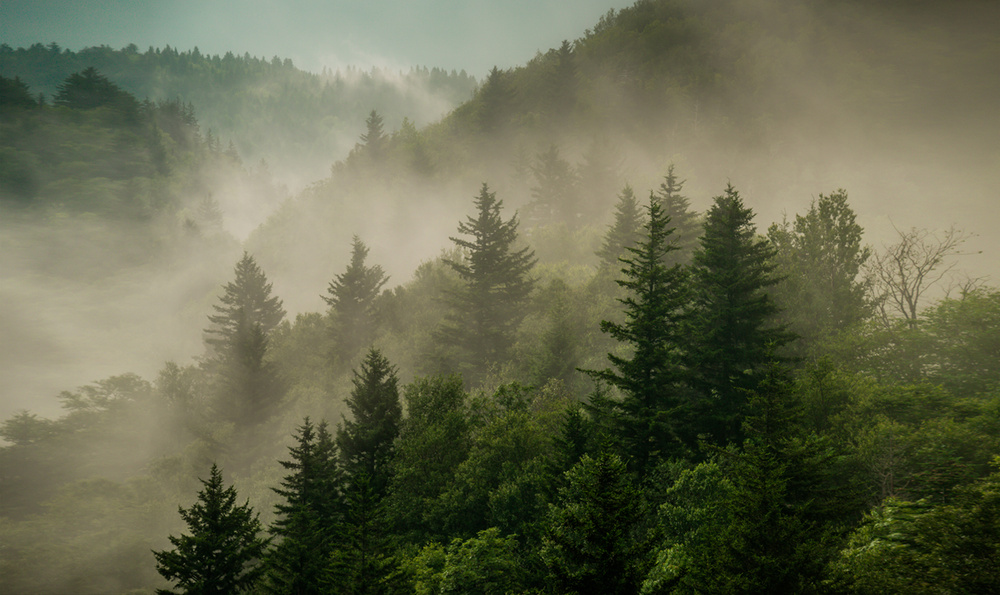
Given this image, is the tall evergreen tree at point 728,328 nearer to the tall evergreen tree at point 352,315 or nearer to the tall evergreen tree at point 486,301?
the tall evergreen tree at point 486,301

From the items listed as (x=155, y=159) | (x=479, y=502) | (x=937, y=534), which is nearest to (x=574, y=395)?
(x=479, y=502)

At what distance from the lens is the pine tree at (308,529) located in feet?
65.4

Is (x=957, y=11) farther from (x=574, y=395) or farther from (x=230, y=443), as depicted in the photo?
(x=230, y=443)

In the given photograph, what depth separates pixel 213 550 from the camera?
772 inches

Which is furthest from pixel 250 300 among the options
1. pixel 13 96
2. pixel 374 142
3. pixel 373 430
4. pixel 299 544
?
pixel 13 96

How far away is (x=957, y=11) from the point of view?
283ft

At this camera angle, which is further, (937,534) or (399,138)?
(399,138)

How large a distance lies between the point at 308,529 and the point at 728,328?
20534 millimetres

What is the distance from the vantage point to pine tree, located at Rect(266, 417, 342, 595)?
19.9m

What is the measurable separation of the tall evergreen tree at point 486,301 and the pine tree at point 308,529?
16581 millimetres

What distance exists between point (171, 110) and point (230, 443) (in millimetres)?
176492

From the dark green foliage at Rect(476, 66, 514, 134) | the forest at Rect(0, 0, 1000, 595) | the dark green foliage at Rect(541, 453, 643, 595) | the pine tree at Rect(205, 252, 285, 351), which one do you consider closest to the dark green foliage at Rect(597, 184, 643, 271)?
the forest at Rect(0, 0, 1000, 595)

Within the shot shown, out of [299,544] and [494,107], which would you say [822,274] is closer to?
[299,544]

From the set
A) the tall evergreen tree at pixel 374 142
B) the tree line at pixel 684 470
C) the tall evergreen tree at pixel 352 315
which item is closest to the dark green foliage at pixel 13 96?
the tall evergreen tree at pixel 374 142
